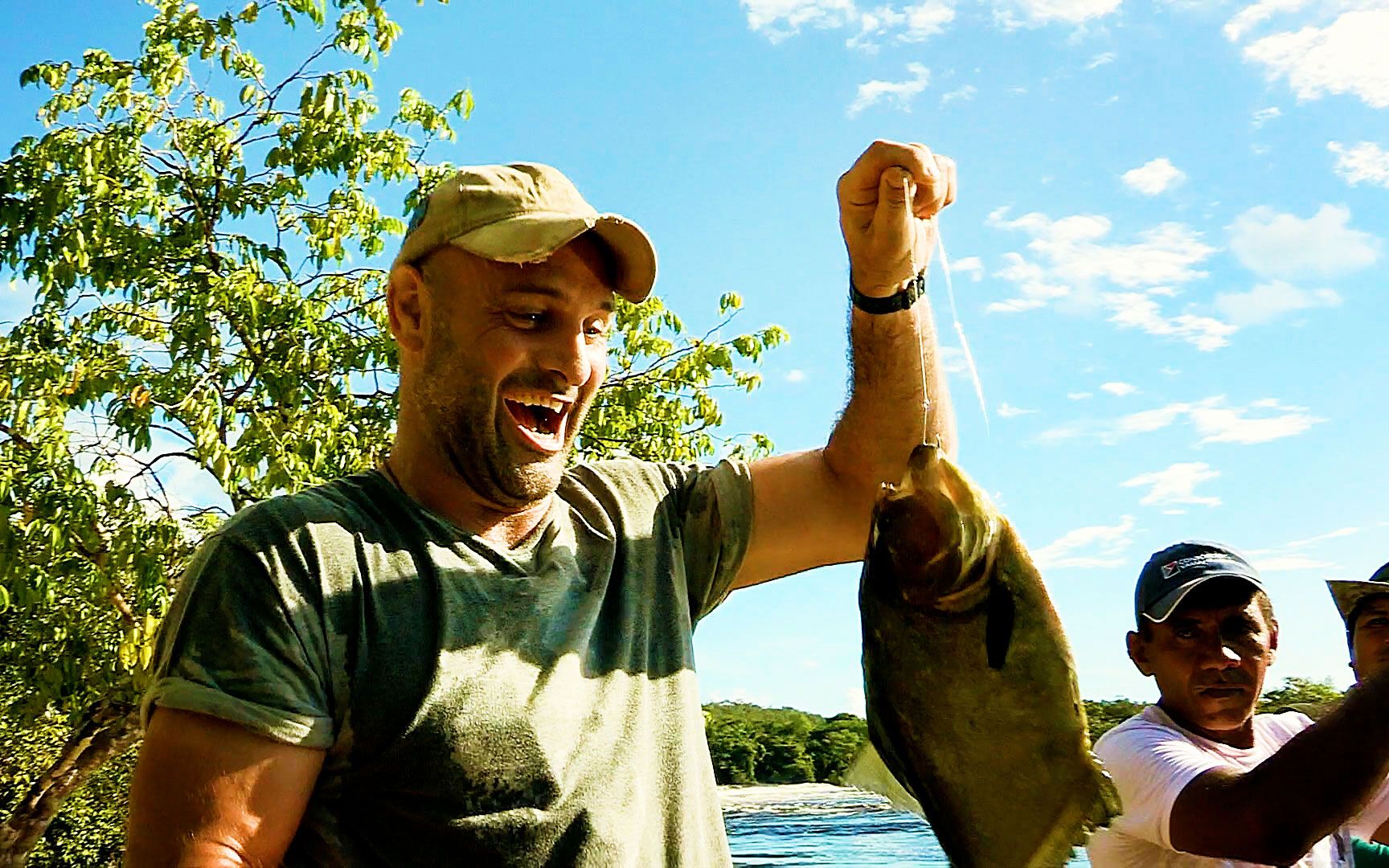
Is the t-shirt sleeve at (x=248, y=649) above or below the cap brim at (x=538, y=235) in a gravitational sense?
below

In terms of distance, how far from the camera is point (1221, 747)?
3299mm

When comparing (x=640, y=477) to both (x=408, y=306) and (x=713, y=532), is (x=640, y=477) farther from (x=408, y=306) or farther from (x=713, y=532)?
(x=408, y=306)

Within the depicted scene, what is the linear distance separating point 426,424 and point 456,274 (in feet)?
1.03

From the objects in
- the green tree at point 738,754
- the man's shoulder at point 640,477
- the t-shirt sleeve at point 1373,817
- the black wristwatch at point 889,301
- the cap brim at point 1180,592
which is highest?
the black wristwatch at point 889,301

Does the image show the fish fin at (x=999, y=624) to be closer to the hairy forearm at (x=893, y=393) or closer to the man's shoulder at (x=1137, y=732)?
the hairy forearm at (x=893, y=393)

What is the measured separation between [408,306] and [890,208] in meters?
1.03

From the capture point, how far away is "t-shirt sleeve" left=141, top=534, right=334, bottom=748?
2.06m

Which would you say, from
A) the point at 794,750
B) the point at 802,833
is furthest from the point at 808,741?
the point at 802,833

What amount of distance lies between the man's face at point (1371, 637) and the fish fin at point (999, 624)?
8.90 feet

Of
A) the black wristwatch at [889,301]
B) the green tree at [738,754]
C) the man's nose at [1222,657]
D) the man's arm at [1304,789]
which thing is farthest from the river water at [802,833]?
the black wristwatch at [889,301]

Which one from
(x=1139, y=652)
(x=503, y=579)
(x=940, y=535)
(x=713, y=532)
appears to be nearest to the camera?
(x=940, y=535)

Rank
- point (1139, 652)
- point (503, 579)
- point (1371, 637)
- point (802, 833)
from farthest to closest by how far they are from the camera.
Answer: point (802, 833), point (1371, 637), point (1139, 652), point (503, 579)

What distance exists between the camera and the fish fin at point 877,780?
2.11 meters

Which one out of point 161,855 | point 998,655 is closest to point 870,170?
point 998,655
